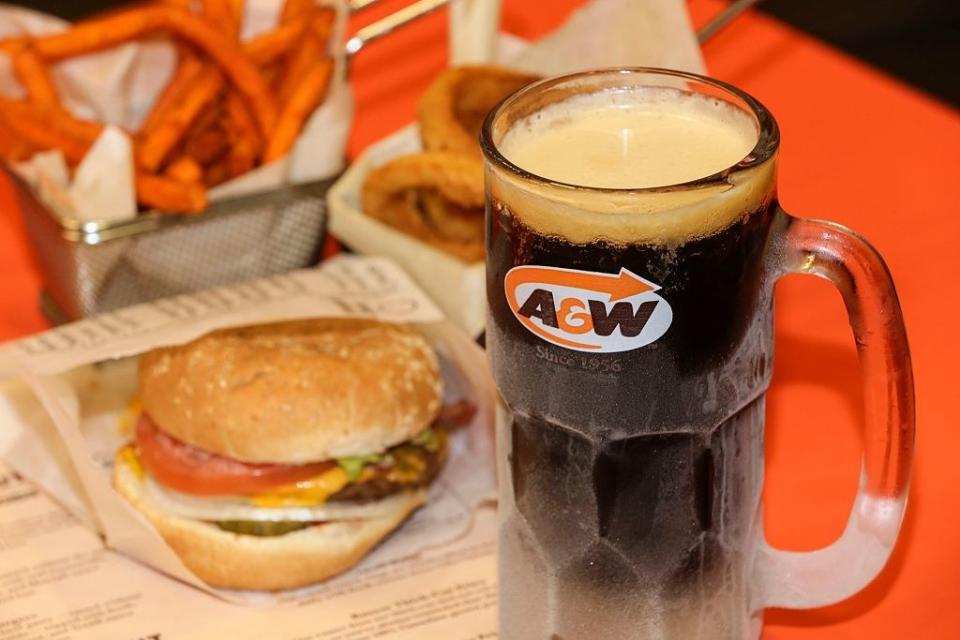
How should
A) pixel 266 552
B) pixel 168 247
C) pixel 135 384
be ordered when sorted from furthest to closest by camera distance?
pixel 168 247 → pixel 135 384 → pixel 266 552

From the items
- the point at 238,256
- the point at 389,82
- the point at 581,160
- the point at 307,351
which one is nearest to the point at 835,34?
the point at 389,82

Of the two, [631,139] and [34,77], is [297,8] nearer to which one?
[34,77]

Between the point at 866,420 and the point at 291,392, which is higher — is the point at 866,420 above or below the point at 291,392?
above

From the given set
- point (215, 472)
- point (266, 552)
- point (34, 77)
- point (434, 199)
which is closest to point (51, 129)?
point (34, 77)

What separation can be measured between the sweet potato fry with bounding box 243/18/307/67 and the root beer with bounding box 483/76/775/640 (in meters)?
1.01

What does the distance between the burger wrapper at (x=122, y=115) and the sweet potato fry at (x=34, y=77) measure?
0.06 meters

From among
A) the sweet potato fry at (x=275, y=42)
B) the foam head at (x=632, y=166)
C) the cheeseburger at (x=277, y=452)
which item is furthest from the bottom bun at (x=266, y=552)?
the sweet potato fry at (x=275, y=42)

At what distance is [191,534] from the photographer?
4.83 feet

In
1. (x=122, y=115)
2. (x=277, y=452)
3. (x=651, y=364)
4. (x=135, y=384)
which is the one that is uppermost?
(x=651, y=364)

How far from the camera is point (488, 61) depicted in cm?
214

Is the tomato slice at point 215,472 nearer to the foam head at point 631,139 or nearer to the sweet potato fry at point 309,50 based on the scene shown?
the foam head at point 631,139

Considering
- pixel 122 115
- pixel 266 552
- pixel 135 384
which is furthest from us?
pixel 122 115

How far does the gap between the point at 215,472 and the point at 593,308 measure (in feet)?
2.27

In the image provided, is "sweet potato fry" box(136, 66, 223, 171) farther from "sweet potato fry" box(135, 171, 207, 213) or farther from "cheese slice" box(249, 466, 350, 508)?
"cheese slice" box(249, 466, 350, 508)
